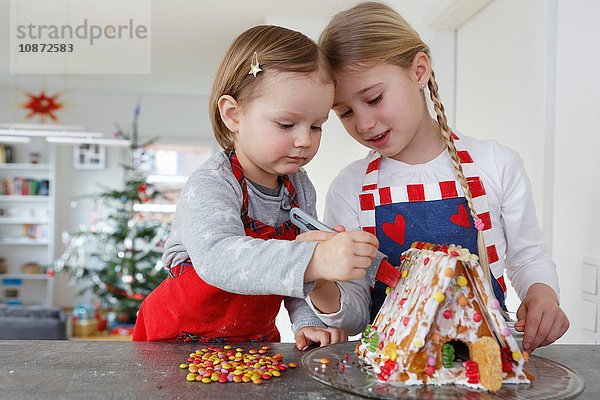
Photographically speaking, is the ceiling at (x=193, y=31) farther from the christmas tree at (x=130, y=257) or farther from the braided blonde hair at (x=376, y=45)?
the braided blonde hair at (x=376, y=45)

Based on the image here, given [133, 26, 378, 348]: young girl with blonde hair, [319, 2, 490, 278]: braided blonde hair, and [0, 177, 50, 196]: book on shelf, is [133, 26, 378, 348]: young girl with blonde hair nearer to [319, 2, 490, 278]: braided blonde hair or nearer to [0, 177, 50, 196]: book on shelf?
[319, 2, 490, 278]: braided blonde hair

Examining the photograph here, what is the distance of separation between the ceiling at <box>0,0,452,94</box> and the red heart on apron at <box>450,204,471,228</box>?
1.46 metres

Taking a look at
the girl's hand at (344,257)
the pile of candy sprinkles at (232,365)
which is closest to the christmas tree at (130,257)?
the pile of candy sprinkles at (232,365)

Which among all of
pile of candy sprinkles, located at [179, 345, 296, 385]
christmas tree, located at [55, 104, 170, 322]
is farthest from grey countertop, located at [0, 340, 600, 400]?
christmas tree, located at [55, 104, 170, 322]

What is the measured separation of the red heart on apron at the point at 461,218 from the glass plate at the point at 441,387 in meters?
0.38

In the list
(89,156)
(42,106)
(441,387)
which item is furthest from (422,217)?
(89,156)

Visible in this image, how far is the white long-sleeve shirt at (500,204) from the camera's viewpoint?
3.67 feet

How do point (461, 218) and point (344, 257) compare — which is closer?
point (344, 257)

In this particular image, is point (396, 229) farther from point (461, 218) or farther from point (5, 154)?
point (5, 154)

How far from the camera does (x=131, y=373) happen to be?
739 millimetres

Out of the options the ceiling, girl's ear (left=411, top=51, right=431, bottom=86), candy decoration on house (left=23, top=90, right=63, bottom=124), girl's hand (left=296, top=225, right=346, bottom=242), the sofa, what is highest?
the ceiling

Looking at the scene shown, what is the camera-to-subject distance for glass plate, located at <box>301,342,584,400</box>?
2.10 ft

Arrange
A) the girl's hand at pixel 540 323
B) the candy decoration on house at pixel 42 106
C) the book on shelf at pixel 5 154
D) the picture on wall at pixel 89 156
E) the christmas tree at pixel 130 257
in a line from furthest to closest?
the picture on wall at pixel 89 156, the book on shelf at pixel 5 154, the candy decoration on house at pixel 42 106, the christmas tree at pixel 130 257, the girl's hand at pixel 540 323

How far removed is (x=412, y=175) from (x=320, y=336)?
0.38 m
